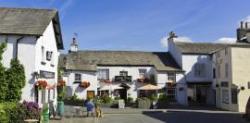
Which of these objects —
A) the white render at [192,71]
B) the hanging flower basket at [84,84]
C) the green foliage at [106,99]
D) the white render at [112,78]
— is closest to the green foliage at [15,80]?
the green foliage at [106,99]

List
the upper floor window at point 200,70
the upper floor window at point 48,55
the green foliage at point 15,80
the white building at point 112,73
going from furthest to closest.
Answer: the upper floor window at point 200,70 < the white building at point 112,73 < the upper floor window at point 48,55 < the green foliage at point 15,80

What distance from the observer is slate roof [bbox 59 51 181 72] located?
4616cm

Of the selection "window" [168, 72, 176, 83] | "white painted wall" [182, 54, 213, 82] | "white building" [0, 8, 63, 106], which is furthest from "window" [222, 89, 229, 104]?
"white building" [0, 8, 63, 106]

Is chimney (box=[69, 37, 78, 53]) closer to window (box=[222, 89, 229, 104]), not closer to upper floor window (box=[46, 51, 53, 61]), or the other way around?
window (box=[222, 89, 229, 104])

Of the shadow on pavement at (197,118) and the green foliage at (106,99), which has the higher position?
the green foliage at (106,99)

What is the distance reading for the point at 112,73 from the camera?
4647 centimetres

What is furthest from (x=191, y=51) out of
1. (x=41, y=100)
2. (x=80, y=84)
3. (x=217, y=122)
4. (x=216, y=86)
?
(x=41, y=100)

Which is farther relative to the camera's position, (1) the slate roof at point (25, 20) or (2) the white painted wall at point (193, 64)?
(2) the white painted wall at point (193, 64)

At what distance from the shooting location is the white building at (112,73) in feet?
148

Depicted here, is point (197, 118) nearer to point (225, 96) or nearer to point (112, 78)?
point (225, 96)

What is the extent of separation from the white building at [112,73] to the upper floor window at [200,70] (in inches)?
82.8

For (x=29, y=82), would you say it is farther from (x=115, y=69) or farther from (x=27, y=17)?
(x=115, y=69)

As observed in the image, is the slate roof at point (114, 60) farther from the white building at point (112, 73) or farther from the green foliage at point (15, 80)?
the green foliage at point (15, 80)

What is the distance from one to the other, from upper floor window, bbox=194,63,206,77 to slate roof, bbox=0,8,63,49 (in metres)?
23.0
